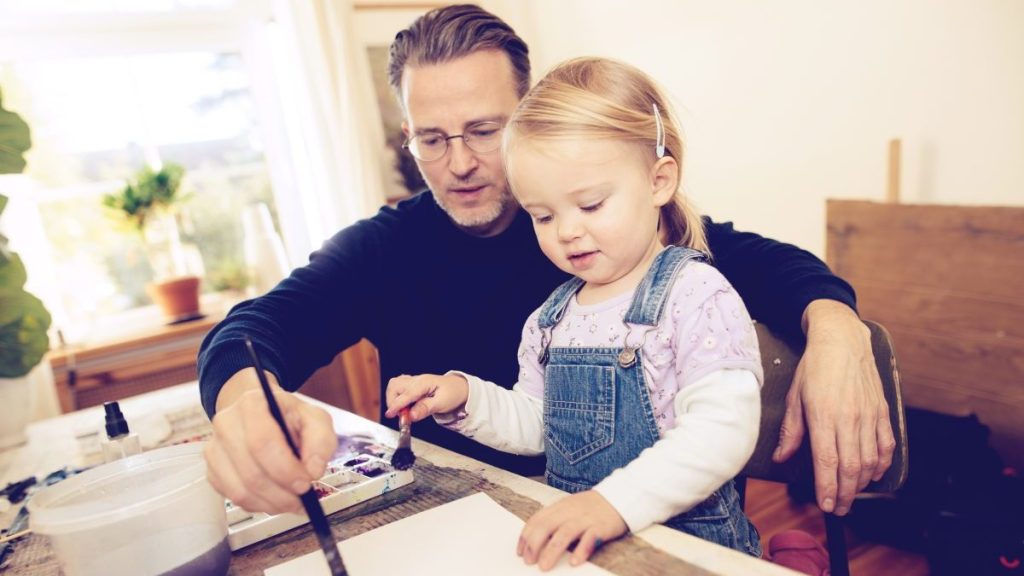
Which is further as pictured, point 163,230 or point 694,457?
point 163,230

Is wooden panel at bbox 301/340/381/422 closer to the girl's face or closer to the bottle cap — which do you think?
the bottle cap

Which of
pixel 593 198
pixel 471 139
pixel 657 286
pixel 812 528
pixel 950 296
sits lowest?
pixel 812 528

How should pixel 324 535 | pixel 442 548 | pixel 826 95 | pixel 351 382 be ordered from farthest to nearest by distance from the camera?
pixel 351 382 < pixel 826 95 < pixel 442 548 < pixel 324 535

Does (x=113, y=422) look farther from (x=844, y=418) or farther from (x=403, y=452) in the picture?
(x=844, y=418)

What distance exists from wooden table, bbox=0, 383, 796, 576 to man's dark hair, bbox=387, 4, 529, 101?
2.26 ft

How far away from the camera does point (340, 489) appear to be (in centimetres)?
80

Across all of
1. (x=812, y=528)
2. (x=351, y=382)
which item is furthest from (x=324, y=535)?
(x=351, y=382)

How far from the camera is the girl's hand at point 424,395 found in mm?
→ 835

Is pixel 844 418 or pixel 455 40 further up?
pixel 455 40

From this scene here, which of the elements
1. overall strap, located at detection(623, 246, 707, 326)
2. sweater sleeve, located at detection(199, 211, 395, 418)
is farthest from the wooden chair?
sweater sleeve, located at detection(199, 211, 395, 418)

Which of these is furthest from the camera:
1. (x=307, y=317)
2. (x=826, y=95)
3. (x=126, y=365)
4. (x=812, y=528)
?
(x=126, y=365)

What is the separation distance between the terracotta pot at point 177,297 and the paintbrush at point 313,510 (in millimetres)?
2375

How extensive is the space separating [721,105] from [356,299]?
186 cm

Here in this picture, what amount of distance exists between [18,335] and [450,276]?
984 mm
